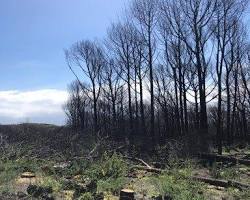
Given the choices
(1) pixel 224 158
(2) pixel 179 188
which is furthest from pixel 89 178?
(1) pixel 224 158

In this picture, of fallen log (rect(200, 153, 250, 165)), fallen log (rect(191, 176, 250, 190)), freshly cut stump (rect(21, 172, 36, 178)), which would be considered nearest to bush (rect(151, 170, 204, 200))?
fallen log (rect(191, 176, 250, 190))

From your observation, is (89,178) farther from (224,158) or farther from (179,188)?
(224,158)

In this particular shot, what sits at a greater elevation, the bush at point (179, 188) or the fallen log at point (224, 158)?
the fallen log at point (224, 158)

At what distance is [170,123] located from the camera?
181 ft

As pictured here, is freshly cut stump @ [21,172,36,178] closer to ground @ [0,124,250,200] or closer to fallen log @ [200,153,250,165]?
ground @ [0,124,250,200]

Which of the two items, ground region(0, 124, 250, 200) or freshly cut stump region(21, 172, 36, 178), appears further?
freshly cut stump region(21, 172, 36, 178)

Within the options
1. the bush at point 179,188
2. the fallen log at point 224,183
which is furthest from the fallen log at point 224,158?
the bush at point 179,188

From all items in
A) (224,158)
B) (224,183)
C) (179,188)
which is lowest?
(224,183)

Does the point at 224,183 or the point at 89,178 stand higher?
the point at 89,178

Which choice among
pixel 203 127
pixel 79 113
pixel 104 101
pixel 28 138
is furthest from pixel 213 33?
pixel 79 113

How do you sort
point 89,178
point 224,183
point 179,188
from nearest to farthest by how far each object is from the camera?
point 179,188 → point 89,178 → point 224,183

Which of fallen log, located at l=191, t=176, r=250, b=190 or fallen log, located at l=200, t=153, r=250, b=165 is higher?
fallen log, located at l=200, t=153, r=250, b=165

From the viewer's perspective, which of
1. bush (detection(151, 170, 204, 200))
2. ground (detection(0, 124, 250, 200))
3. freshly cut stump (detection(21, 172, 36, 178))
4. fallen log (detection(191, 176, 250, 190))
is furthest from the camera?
freshly cut stump (detection(21, 172, 36, 178))

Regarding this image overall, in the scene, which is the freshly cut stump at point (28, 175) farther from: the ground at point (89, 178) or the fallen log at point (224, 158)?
the fallen log at point (224, 158)
